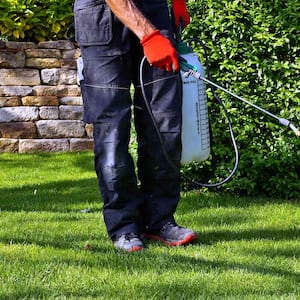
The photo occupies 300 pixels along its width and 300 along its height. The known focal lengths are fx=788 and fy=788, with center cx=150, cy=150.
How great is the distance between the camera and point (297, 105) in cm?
508

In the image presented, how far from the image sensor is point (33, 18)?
7363mm

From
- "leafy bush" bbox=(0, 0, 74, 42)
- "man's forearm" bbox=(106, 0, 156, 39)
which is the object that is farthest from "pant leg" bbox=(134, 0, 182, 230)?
"leafy bush" bbox=(0, 0, 74, 42)

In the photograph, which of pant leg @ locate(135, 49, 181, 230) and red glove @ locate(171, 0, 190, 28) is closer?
pant leg @ locate(135, 49, 181, 230)

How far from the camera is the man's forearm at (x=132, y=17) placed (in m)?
3.40

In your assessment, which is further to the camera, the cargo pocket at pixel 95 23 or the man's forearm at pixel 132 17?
the cargo pocket at pixel 95 23

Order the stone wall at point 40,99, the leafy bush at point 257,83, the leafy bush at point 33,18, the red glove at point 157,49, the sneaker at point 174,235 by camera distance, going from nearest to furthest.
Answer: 1. the red glove at point 157,49
2. the sneaker at point 174,235
3. the leafy bush at point 257,83
4. the stone wall at point 40,99
5. the leafy bush at point 33,18

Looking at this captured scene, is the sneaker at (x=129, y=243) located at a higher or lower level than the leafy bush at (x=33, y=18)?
lower

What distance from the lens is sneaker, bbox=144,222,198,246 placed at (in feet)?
12.3

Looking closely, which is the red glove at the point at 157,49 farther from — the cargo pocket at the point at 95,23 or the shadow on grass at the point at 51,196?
the shadow on grass at the point at 51,196

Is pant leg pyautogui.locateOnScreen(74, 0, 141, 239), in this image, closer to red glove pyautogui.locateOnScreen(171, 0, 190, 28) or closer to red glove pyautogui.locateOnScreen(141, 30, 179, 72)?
red glove pyautogui.locateOnScreen(141, 30, 179, 72)

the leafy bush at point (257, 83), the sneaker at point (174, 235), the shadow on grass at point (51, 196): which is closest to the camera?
the sneaker at point (174, 235)

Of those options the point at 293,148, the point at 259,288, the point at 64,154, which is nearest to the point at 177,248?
the point at 259,288

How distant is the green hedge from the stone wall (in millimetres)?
2230

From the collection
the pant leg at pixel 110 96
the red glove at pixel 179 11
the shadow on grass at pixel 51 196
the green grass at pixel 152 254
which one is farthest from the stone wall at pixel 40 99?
the pant leg at pixel 110 96
